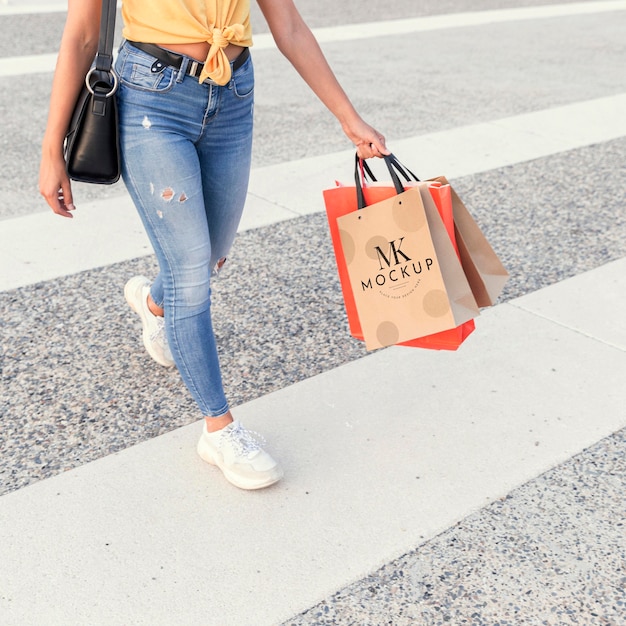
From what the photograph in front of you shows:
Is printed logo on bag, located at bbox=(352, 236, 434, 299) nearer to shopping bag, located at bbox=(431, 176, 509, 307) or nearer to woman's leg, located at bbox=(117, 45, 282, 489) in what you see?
shopping bag, located at bbox=(431, 176, 509, 307)

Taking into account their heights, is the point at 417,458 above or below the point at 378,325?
below

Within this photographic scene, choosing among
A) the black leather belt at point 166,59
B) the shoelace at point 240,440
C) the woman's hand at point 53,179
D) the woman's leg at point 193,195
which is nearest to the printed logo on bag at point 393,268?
the woman's leg at point 193,195

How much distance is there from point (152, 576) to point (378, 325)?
96 cm

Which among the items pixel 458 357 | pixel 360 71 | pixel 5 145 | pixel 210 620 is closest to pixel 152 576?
pixel 210 620

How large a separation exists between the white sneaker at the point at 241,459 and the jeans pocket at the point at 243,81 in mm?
992

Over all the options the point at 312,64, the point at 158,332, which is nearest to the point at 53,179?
the point at 312,64

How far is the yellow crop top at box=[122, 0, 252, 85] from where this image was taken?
2182 millimetres

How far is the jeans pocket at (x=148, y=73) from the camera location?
2223 millimetres

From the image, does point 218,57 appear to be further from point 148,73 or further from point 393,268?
point 393,268

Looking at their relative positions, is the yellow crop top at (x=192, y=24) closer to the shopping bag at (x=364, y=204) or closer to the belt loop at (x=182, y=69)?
the belt loop at (x=182, y=69)

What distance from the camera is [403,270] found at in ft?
8.20

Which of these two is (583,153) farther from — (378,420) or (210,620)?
(210,620)

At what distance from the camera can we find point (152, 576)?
2.27 metres

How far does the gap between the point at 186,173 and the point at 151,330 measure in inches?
42.5
